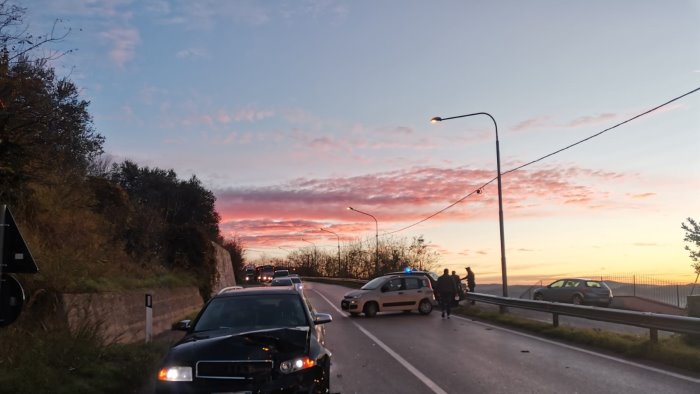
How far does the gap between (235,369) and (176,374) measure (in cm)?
62

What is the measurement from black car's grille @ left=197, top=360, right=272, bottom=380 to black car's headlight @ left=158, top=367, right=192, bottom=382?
11cm

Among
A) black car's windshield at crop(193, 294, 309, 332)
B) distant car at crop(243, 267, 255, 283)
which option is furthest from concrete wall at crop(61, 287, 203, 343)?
distant car at crop(243, 267, 255, 283)

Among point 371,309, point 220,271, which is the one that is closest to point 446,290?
point 371,309

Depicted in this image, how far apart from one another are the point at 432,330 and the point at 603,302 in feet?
54.8

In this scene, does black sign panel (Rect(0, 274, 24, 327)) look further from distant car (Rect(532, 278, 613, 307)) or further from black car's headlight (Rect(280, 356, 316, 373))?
distant car (Rect(532, 278, 613, 307))

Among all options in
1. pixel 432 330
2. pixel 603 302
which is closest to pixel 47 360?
pixel 432 330

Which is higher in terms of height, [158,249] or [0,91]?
[0,91]

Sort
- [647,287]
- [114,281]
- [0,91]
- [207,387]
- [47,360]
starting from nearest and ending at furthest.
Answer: [207,387]
[47,360]
[0,91]
[114,281]
[647,287]

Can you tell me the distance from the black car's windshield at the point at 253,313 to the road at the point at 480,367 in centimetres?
183

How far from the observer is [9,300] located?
650cm

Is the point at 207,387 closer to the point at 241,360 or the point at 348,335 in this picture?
the point at 241,360

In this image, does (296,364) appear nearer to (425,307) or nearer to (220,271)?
(425,307)

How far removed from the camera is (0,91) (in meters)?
11.3

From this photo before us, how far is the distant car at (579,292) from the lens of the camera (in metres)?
31.1
